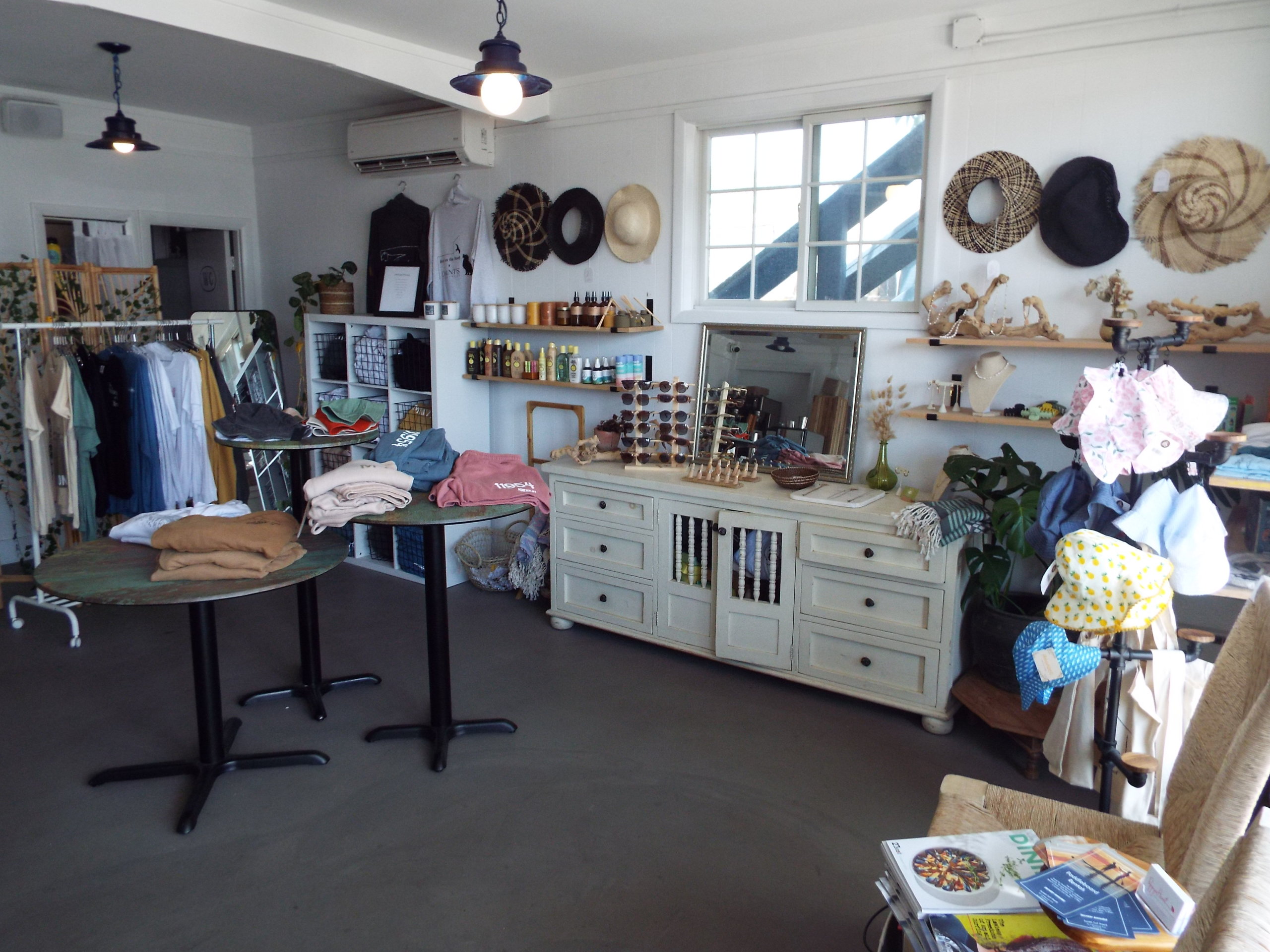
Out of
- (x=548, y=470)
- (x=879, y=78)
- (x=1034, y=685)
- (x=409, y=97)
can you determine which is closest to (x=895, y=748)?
(x=1034, y=685)

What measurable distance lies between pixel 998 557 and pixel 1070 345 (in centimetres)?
81

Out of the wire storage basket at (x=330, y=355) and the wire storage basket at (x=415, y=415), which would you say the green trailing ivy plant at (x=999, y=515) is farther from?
the wire storage basket at (x=330, y=355)

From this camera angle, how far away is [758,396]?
4.08m

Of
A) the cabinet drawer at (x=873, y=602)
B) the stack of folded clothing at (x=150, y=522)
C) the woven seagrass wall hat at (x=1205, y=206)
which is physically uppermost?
the woven seagrass wall hat at (x=1205, y=206)

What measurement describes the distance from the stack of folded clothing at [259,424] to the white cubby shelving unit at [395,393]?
5.28 feet

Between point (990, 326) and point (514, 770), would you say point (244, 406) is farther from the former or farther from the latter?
point (990, 326)

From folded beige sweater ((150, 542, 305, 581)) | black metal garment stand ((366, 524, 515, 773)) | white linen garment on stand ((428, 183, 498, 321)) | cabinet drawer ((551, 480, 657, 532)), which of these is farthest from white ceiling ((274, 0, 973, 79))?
folded beige sweater ((150, 542, 305, 581))

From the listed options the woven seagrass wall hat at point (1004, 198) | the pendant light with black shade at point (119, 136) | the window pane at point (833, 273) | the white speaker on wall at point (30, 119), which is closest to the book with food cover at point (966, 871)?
the woven seagrass wall hat at point (1004, 198)

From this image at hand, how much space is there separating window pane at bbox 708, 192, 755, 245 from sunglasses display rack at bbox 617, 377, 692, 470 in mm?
733

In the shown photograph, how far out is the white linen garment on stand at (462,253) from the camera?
196 inches

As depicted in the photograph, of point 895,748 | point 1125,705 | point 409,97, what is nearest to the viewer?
point 1125,705

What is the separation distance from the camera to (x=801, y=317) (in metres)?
4.00

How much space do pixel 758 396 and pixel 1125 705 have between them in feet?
6.78

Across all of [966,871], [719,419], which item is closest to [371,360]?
[719,419]
